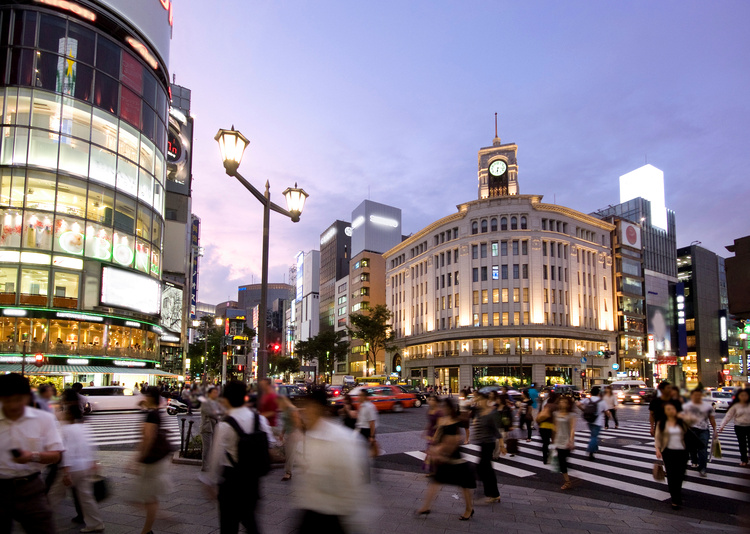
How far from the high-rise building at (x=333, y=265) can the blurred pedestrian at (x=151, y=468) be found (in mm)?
120692

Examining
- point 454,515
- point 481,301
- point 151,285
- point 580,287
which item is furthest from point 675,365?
point 454,515

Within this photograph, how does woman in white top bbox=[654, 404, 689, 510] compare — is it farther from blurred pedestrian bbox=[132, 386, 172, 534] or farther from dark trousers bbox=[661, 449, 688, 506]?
blurred pedestrian bbox=[132, 386, 172, 534]

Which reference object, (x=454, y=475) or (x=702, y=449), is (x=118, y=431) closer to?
(x=454, y=475)

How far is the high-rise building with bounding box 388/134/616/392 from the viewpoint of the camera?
230ft

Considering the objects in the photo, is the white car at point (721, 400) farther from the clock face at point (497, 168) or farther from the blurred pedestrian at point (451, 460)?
the clock face at point (497, 168)

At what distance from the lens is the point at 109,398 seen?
30.1 metres

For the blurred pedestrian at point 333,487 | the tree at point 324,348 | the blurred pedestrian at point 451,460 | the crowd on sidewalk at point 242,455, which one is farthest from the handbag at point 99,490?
the tree at point 324,348

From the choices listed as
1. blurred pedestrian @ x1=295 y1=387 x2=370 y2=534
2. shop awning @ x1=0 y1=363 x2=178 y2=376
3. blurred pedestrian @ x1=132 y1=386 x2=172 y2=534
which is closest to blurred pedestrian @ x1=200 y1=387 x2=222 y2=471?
blurred pedestrian @ x1=132 y1=386 x2=172 y2=534

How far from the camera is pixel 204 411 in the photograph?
1079 centimetres

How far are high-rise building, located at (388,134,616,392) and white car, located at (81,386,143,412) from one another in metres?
45.8

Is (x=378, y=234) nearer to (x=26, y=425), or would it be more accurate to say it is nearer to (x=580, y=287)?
(x=580, y=287)

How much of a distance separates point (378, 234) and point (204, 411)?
11022cm

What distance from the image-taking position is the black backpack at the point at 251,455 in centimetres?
516

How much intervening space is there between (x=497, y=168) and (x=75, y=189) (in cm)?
6197
